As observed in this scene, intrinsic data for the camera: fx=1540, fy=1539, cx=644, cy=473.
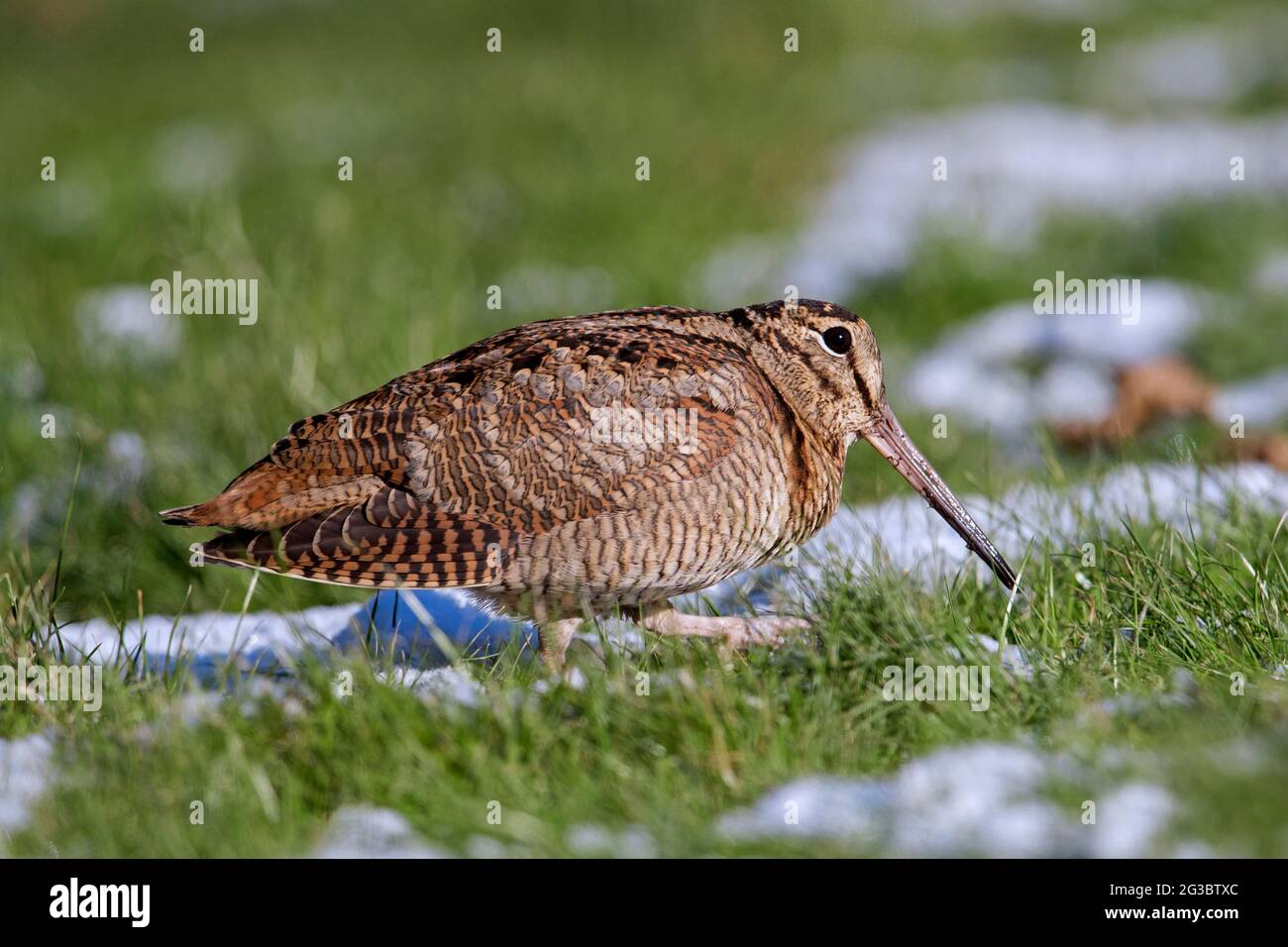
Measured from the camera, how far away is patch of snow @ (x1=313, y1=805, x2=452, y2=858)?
10.6ft

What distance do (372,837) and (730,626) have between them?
129 centimetres

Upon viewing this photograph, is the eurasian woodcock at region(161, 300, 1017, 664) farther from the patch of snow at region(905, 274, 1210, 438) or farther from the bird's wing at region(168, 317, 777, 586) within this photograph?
the patch of snow at region(905, 274, 1210, 438)

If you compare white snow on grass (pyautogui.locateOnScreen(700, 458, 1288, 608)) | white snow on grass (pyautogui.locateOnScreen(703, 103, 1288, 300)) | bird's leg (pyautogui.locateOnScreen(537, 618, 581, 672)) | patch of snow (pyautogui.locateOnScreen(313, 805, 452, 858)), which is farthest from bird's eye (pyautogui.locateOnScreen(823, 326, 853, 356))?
white snow on grass (pyautogui.locateOnScreen(703, 103, 1288, 300))

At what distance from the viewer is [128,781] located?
11.2 feet

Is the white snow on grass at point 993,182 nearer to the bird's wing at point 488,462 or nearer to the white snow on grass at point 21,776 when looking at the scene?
the bird's wing at point 488,462

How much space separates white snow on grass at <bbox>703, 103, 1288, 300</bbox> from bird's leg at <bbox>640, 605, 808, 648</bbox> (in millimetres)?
4234

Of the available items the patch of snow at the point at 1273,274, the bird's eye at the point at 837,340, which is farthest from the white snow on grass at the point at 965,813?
Answer: the patch of snow at the point at 1273,274

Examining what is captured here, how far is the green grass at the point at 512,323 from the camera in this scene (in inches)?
134

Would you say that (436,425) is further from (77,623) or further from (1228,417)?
(1228,417)

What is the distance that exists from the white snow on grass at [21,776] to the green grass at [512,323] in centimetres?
6

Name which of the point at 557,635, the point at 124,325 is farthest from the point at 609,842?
the point at 124,325

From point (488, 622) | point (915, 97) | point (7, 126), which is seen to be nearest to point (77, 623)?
point (488, 622)

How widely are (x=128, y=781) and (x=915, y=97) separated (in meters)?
11.1
